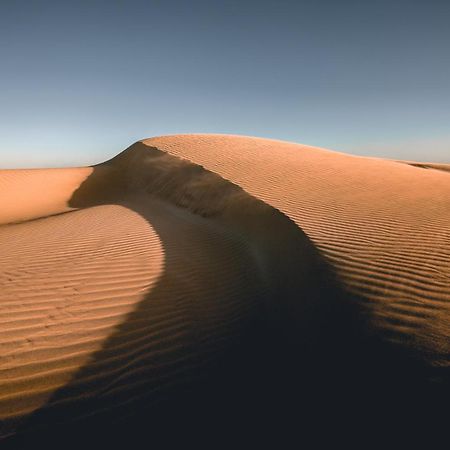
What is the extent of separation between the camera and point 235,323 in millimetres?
3422

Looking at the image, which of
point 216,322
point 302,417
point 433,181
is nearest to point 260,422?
point 302,417

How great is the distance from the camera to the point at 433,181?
812 cm

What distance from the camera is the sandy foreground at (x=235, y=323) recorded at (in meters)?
2.28

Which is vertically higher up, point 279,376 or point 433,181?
point 433,181

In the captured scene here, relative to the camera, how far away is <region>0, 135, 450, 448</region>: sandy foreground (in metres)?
2.28

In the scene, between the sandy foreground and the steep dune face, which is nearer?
the sandy foreground

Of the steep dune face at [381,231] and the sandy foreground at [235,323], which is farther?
the steep dune face at [381,231]

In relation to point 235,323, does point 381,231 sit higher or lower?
higher

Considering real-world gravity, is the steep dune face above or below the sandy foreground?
above

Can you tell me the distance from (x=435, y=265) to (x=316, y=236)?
4.93 ft

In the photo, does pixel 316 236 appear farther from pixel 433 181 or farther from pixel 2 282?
pixel 433 181

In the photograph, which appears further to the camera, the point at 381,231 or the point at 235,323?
the point at 381,231

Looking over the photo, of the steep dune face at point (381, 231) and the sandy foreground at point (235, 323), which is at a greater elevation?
the steep dune face at point (381, 231)

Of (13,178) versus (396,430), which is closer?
(396,430)
